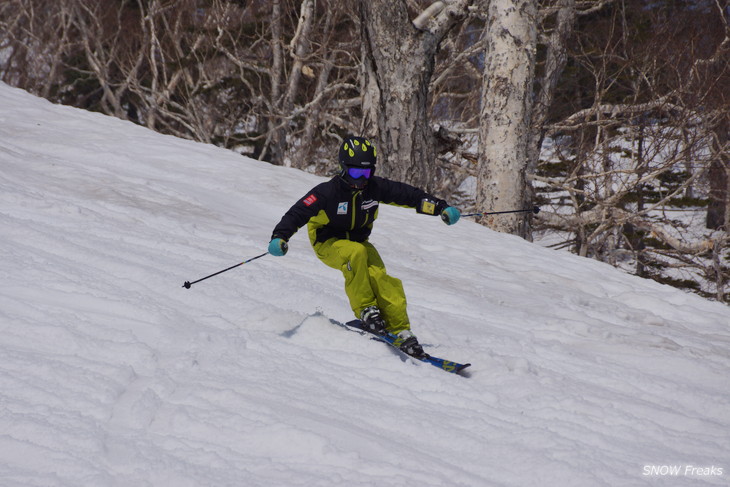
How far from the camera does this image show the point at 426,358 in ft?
11.6

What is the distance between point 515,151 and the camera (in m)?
7.23

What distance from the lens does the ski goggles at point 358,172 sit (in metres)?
3.80

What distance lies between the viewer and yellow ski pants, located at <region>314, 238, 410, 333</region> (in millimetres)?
3791

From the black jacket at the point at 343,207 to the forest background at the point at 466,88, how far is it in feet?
11.0

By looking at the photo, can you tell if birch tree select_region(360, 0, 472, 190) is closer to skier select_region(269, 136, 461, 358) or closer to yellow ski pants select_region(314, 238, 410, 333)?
skier select_region(269, 136, 461, 358)

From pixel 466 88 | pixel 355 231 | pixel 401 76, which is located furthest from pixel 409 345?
pixel 466 88

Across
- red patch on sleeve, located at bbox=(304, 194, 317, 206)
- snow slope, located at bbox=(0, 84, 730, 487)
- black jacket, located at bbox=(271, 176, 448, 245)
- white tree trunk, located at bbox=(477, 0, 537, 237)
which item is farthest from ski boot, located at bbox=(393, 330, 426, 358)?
white tree trunk, located at bbox=(477, 0, 537, 237)

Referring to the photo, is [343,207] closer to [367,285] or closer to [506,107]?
[367,285]

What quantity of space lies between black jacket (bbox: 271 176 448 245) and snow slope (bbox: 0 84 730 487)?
528 mm

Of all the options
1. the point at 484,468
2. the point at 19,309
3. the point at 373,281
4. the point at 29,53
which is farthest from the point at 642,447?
the point at 29,53

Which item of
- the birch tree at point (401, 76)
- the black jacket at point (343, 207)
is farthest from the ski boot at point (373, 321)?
the birch tree at point (401, 76)

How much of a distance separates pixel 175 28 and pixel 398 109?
38.0ft

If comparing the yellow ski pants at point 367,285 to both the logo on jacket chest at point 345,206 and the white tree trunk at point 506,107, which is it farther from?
the white tree trunk at point 506,107

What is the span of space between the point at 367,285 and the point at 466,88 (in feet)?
45.9
